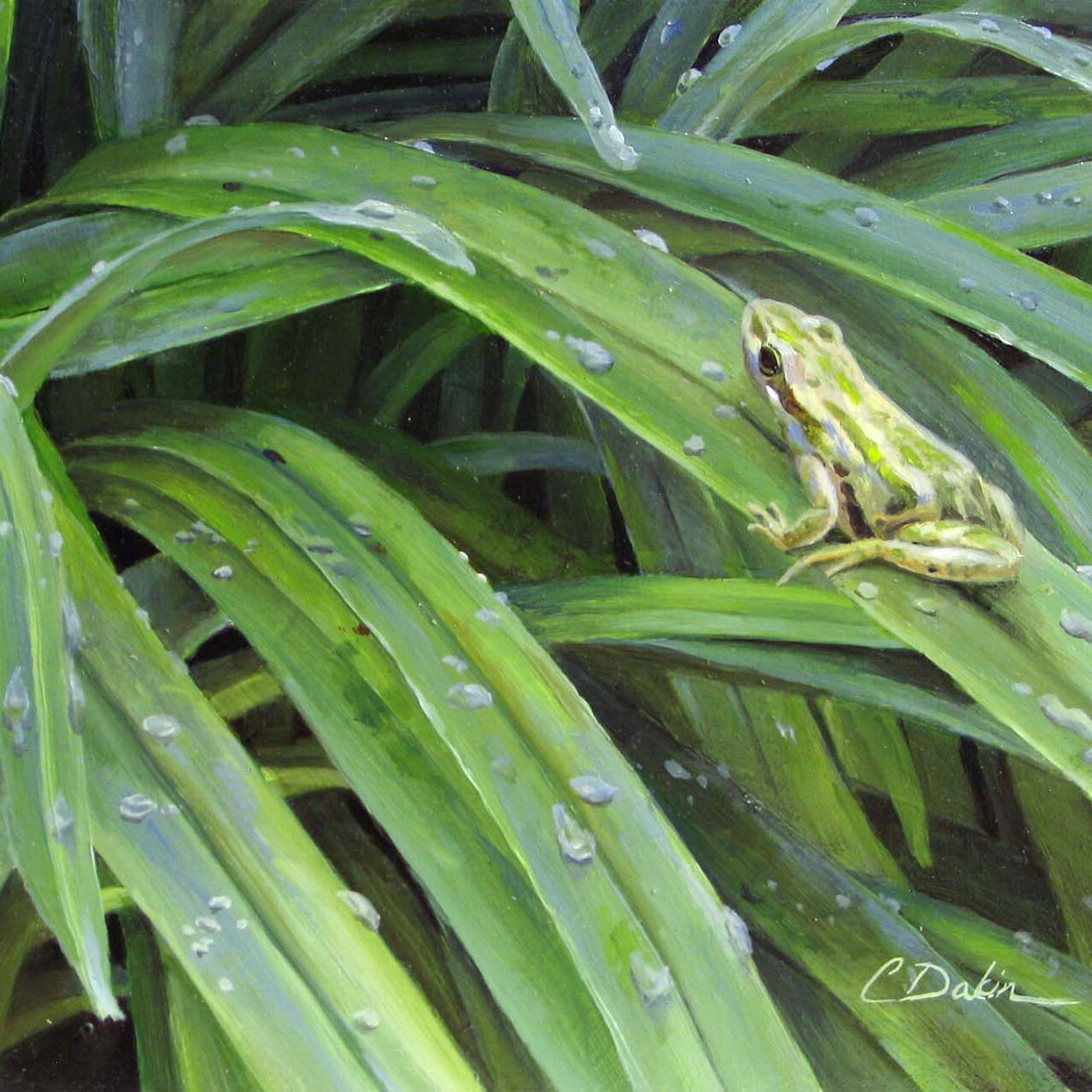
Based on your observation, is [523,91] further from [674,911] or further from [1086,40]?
[674,911]

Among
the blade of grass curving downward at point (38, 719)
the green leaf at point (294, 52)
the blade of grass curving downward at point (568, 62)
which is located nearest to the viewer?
the blade of grass curving downward at point (38, 719)

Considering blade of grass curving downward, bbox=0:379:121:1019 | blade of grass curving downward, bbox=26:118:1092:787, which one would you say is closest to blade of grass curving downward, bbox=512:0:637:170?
blade of grass curving downward, bbox=26:118:1092:787

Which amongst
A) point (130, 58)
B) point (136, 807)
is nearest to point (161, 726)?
point (136, 807)

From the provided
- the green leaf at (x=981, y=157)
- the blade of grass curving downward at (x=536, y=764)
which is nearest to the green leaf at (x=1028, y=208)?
the green leaf at (x=981, y=157)

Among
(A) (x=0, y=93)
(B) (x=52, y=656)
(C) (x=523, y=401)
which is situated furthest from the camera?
(C) (x=523, y=401)

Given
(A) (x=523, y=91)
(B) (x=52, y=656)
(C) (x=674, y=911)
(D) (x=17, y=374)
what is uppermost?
(A) (x=523, y=91)

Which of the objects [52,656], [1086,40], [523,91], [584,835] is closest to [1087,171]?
[1086,40]

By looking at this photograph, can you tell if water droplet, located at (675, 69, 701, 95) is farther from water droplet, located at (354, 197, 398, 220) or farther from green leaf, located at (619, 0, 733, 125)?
water droplet, located at (354, 197, 398, 220)

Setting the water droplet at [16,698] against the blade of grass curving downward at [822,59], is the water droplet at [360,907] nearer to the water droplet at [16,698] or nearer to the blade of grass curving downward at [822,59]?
the water droplet at [16,698]
